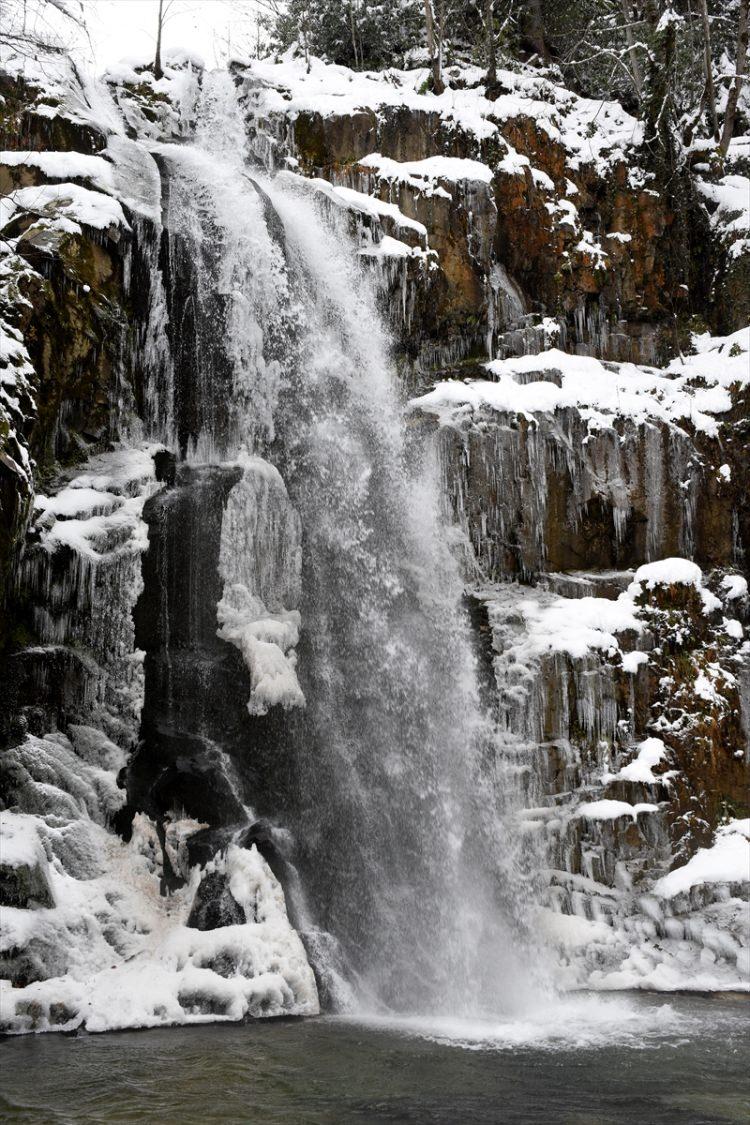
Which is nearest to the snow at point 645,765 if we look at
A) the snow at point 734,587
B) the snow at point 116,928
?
the snow at point 734,587

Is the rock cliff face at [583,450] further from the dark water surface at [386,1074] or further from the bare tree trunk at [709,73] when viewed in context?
the dark water surface at [386,1074]

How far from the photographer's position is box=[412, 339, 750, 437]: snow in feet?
36.6

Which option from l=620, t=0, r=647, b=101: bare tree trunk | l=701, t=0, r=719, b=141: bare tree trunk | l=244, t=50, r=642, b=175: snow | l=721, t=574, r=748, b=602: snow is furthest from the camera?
l=620, t=0, r=647, b=101: bare tree trunk

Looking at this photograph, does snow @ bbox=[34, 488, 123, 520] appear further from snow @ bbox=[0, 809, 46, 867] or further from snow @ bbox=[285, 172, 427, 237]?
snow @ bbox=[285, 172, 427, 237]

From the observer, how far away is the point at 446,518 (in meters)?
10.7

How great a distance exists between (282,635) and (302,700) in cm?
66

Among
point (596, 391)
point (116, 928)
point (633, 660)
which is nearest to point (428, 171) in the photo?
point (596, 391)

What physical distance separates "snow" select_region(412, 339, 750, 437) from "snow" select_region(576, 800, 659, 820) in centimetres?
452

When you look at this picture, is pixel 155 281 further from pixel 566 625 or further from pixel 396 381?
pixel 566 625

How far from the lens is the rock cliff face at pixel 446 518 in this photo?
23.9 ft

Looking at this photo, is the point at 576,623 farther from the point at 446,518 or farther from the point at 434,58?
the point at 434,58

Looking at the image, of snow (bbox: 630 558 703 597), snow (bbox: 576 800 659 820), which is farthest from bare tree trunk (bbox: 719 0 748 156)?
snow (bbox: 576 800 659 820)

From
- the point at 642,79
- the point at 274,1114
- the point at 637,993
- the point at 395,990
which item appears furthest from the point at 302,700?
the point at 642,79

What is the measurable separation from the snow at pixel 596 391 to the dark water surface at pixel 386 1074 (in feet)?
22.4
